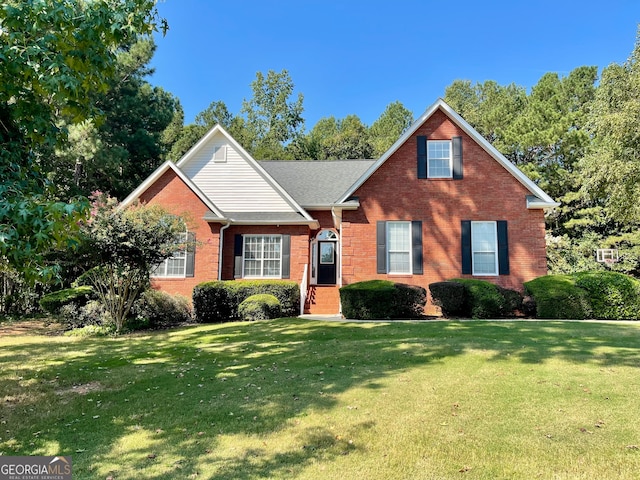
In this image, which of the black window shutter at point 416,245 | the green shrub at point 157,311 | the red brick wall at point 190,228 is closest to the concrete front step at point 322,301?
the black window shutter at point 416,245

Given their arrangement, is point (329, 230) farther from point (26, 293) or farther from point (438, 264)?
point (26, 293)

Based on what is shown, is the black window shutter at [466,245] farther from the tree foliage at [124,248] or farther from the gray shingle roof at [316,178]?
the tree foliage at [124,248]

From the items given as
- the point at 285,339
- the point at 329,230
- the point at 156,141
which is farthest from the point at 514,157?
the point at 285,339

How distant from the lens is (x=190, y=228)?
16.1m

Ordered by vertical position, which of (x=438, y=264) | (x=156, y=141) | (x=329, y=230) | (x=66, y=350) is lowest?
(x=66, y=350)

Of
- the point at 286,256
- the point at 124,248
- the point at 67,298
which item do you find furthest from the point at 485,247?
the point at 67,298

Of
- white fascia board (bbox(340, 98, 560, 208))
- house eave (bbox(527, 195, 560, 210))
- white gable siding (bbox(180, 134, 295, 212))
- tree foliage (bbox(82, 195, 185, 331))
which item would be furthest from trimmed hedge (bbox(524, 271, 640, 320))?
tree foliage (bbox(82, 195, 185, 331))

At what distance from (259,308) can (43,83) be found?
9740mm

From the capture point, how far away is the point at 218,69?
27281mm

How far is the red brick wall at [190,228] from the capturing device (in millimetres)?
16203

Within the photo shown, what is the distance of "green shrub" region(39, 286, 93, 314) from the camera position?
12876mm

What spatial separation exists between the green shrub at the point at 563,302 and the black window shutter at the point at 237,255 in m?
11.0

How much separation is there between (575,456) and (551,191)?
29650 mm

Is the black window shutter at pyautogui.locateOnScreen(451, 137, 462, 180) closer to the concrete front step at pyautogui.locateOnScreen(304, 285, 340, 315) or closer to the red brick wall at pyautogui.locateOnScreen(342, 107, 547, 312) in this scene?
the red brick wall at pyautogui.locateOnScreen(342, 107, 547, 312)
